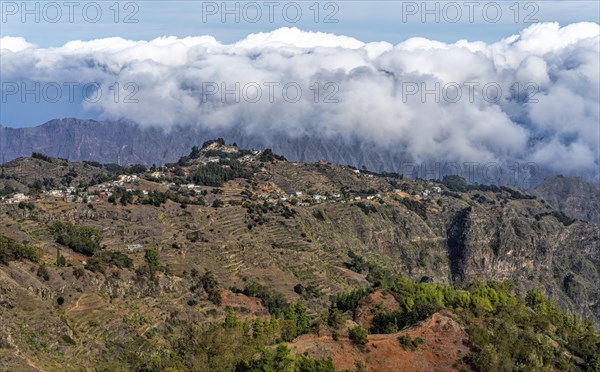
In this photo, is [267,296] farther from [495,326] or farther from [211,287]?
[495,326]

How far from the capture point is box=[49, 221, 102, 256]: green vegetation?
4124 inches

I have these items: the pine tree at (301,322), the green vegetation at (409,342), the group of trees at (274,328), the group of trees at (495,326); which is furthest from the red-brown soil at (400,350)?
the pine tree at (301,322)

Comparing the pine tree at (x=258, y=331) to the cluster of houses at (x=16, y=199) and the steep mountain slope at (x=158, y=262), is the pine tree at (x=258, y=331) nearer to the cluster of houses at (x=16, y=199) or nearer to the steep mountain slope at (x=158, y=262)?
the steep mountain slope at (x=158, y=262)

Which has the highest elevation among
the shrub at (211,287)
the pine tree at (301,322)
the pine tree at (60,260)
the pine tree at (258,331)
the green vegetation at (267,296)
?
the pine tree at (60,260)

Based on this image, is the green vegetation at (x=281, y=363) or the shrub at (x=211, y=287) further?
the shrub at (x=211, y=287)

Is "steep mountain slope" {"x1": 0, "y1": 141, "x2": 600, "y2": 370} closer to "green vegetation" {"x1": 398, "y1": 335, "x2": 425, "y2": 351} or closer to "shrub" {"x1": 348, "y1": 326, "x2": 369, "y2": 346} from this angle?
"shrub" {"x1": 348, "y1": 326, "x2": 369, "y2": 346}

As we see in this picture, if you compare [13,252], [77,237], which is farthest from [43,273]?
[77,237]

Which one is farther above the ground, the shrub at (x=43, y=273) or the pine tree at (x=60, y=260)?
the shrub at (x=43, y=273)

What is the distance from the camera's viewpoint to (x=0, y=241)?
8450cm

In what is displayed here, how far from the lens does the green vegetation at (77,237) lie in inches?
4124

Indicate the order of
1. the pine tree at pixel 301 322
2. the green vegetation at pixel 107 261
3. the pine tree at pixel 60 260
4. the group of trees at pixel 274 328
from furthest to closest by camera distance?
the green vegetation at pixel 107 261, the pine tree at pixel 60 260, the pine tree at pixel 301 322, the group of trees at pixel 274 328

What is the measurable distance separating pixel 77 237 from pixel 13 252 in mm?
21891

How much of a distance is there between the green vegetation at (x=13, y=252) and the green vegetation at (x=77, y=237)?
1579cm

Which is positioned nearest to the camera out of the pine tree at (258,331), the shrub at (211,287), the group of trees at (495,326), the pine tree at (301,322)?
the group of trees at (495,326)
